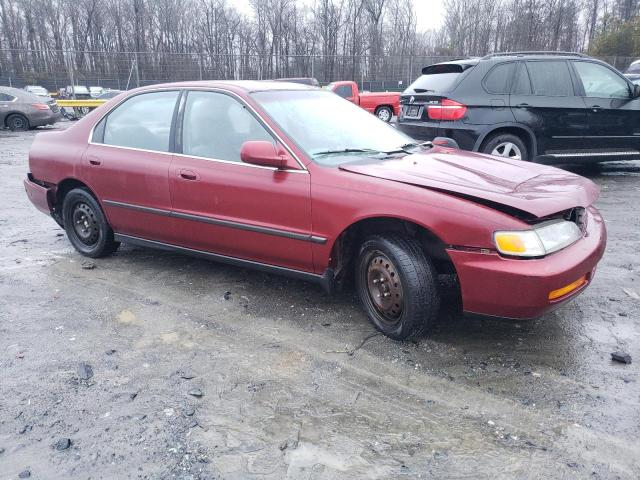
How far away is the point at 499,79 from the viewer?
723 centimetres

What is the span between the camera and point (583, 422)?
248cm

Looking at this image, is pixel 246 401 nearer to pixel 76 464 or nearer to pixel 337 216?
pixel 76 464

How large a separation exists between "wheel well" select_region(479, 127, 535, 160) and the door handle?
4556 mm

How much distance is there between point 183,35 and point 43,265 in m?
44.3

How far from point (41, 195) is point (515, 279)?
14.6ft

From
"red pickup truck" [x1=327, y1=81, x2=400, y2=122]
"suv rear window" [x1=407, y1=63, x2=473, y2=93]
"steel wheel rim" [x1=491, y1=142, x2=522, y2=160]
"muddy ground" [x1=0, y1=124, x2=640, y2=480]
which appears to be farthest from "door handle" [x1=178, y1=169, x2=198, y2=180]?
"red pickup truck" [x1=327, y1=81, x2=400, y2=122]

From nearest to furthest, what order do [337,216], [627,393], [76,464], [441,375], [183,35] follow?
1. [76,464]
2. [627,393]
3. [441,375]
4. [337,216]
5. [183,35]

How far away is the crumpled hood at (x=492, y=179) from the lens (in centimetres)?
289

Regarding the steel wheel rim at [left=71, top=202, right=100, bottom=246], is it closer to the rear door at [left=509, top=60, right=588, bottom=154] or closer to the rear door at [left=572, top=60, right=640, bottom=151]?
the rear door at [left=509, top=60, right=588, bottom=154]

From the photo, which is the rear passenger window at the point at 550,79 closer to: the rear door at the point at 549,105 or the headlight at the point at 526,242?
the rear door at the point at 549,105

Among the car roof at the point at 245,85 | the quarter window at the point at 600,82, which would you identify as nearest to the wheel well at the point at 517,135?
the quarter window at the point at 600,82

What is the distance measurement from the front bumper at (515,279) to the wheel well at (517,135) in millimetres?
4440

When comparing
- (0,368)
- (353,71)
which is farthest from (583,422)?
(353,71)

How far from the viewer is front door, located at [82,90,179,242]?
4156 millimetres
